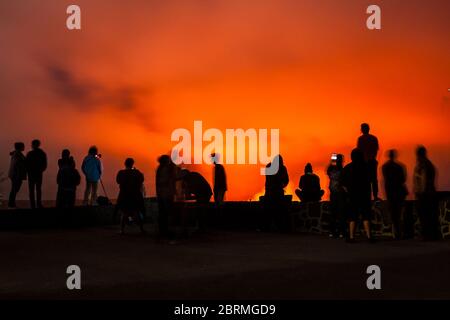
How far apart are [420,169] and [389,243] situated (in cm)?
178

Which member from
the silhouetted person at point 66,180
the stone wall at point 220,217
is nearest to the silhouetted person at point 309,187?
the stone wall at point 220,217

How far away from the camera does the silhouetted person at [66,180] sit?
732 inches

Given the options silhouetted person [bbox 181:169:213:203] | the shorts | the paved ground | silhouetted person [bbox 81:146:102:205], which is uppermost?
silhouetted person [bbox 81:146:102:205]

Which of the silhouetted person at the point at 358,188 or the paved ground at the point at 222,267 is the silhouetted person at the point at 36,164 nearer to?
the paved ground at the point at 222,267

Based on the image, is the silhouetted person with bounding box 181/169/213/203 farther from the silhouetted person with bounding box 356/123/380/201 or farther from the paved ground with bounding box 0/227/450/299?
the silhouetted person with bounding box 356/123/380/201

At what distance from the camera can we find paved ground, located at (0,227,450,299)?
8.14 metres

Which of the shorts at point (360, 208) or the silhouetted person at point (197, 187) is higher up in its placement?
the silhouetted person at point (197, 187)

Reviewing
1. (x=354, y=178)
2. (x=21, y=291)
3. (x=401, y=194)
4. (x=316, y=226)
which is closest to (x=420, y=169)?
(x=401, y=194)

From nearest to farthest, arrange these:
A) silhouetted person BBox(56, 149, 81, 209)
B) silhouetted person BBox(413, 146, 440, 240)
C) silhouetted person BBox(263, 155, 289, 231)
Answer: silhouetted person BBox(413, 146, 440, 240)
silhouetted person BBox(263, 155, 289, 231)
silhouetted person BBox(56, 149, 81, 209)

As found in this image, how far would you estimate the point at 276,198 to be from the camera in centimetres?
1766

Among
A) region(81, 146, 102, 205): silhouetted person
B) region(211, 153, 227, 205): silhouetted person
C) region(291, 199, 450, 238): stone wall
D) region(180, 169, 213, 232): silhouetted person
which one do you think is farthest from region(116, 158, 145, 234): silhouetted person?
region(291, 199, 450, 238): stone wall

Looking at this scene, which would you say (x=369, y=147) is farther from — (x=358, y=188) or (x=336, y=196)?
(x=336, y=196)

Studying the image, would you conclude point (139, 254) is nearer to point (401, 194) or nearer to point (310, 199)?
point (401, 194)

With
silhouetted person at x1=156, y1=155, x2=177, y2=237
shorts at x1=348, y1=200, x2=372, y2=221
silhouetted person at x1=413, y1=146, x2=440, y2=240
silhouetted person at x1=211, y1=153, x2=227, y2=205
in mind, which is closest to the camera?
shorts at x1=348, y1=200, x2=372, y2=221
